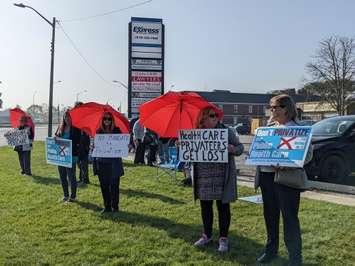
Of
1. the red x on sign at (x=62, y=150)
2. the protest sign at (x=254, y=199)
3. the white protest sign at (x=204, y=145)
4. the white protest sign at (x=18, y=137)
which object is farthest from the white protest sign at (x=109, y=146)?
the white protest sign at (x=18, y=137)

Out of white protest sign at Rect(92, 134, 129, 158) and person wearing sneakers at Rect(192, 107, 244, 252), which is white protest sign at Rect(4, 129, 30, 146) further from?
person wearing sneakers at Rect(192, 107, 244, 252)

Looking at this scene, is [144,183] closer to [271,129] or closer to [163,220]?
[163,220]

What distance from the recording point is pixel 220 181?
7.36 m

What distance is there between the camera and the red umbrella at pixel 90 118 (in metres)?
10.6

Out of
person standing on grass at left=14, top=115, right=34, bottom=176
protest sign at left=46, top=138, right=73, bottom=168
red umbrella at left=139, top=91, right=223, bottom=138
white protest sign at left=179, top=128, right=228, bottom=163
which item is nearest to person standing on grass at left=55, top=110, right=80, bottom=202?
protest sign at left=46, top=138, right=73, bottom=168

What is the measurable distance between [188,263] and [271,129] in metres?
1.83

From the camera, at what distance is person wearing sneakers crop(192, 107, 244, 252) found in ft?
23.8

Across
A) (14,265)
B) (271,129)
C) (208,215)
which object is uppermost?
(271,129)

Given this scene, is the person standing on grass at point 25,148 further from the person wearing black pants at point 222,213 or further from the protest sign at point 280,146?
the protest sign at point 280,146

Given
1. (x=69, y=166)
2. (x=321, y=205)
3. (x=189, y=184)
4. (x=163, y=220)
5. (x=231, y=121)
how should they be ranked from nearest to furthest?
(x=163, y=220), (x=321, y=205), (x=69, y=166), (x=189, y=184), (x=231, y=121)

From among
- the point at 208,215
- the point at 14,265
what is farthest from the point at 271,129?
the point at 14,265

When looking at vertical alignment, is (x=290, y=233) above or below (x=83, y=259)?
above

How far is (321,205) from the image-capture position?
33.6 feet

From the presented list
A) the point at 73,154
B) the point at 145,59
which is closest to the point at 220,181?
the point at 73,154
